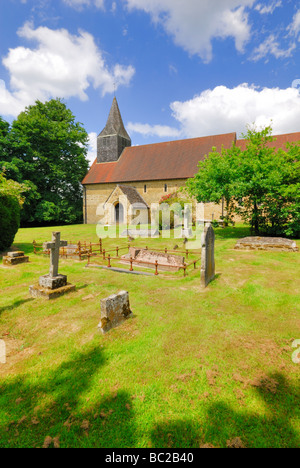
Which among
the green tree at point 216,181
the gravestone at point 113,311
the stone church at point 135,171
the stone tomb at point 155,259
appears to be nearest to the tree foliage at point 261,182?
the green tree at point 216,181

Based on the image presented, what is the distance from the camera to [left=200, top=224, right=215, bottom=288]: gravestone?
716cm

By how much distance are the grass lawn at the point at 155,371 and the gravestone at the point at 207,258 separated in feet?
2.44

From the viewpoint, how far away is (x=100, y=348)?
4188 mm

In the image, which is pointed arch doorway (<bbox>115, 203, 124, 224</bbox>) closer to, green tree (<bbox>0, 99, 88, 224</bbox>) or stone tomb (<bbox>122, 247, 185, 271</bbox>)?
green tree (<bbox>0, 99, 88, 224</bbox>)

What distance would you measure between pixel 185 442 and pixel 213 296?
4293 millimetres

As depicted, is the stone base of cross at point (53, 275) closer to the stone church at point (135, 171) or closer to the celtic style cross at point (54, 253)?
the celtic style cross at point (54, 253)

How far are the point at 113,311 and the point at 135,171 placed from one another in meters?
29.4

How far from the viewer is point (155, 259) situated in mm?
10547

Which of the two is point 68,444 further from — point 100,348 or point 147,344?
point 147,344

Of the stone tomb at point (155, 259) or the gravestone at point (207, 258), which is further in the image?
the stone tomb at point (155, 259)

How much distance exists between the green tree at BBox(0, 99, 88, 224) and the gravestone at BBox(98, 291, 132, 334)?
2851 cm

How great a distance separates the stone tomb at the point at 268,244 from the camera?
39.5 feet

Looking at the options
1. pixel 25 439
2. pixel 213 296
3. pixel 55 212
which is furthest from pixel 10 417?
pixel 55 212

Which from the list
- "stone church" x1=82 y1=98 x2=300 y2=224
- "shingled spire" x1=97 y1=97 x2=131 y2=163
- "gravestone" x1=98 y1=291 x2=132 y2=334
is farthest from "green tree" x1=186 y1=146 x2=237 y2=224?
"shingled spire" x1=97 y1=97 x2=131 y2=163
